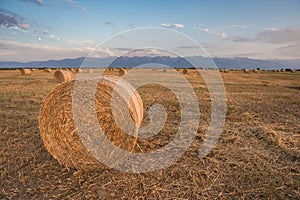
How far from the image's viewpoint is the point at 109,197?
3.75m

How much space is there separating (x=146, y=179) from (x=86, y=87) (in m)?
2.34

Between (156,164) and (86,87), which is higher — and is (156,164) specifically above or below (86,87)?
below

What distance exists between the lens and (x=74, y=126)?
512 cm

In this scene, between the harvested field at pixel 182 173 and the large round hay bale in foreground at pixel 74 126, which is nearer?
the harvested field at pixel 182 173

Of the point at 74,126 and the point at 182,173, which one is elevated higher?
the point at 74,126

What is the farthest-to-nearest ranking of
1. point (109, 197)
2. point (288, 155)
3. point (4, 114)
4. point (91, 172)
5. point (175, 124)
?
point (4, 114) < point (175, 124) < point (288, 155) < point (91, 172) < point (109, 197)

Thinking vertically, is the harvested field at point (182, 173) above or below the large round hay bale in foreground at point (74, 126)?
below

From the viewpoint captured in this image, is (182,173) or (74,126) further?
(74,126)

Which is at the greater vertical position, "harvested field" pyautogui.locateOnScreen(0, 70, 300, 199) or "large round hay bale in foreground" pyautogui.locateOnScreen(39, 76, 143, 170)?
"large round hay bale in foreground" pyautogui.locateOnScreen(39, 76, 143, 170)

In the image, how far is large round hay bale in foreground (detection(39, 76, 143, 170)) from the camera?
15.4 ft

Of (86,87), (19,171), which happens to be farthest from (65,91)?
(19,171)

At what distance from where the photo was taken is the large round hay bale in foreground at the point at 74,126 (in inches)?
185

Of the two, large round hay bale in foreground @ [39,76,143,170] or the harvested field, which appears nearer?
the harvested field

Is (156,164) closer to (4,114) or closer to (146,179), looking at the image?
(146,179)
